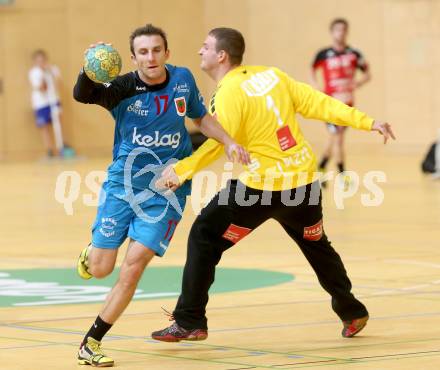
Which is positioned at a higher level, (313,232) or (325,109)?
(325,109)

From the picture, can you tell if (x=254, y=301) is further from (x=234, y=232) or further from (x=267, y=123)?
(x=267, y=123)

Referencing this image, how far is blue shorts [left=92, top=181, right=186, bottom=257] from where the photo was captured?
719 cm

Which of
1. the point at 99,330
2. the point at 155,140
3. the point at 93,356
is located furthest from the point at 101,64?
the point at 93,356

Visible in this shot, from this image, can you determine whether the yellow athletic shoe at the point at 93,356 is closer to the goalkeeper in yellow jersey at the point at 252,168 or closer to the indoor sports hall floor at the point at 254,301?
the indoor sports hall floor at the point at 254,301

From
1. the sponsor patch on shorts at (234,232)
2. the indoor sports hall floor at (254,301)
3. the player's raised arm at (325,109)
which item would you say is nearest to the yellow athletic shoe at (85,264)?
the indoor sports hall floor at (254,301)

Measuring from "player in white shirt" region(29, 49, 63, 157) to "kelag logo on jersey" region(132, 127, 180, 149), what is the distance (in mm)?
20263

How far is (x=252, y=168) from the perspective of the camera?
7453 millimetres

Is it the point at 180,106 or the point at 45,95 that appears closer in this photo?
the point at 180,106

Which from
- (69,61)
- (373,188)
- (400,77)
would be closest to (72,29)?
(69,61)

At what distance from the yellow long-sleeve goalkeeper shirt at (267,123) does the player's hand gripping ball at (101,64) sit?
829mm

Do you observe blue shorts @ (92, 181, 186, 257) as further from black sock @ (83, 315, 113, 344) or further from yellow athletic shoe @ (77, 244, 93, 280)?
black sock @ (83, 315, 113, 344)

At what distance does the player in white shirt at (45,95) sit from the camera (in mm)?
27250

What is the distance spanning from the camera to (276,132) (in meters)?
7.48

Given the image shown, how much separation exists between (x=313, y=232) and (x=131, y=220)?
1.18 m
